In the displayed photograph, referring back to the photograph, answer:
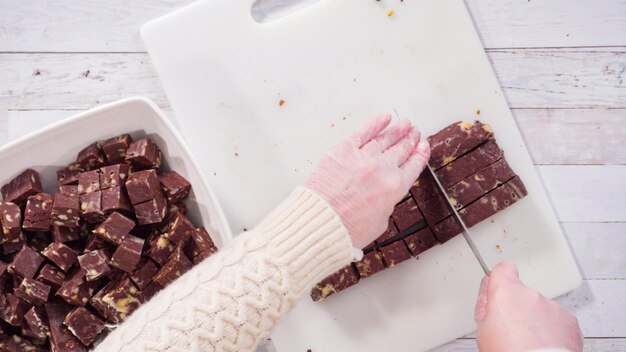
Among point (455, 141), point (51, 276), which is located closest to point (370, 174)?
point (455, 141)

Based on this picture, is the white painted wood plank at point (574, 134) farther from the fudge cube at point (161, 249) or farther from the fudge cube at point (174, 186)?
the fudge cube at point (161, 249)

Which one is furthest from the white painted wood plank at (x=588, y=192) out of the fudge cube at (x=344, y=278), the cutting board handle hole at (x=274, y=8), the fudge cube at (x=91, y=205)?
the fudge cube at (x=91, y=205)

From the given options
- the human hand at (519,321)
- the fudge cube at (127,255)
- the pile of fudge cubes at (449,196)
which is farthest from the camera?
the pile of fudge cubes at (449,196)

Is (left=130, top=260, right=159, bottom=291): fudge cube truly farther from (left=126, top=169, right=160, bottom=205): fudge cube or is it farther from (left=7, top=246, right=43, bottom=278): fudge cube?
(left=7, top=246, right=43, bottom=278): fudge cube

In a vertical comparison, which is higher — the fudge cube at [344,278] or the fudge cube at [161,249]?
the fudge cube at [161,249]

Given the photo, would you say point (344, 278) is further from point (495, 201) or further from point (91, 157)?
point (91, 157)

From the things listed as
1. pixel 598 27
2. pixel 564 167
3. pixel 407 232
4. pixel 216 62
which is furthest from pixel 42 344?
pixel 598 27

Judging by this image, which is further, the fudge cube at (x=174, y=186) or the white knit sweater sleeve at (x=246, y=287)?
the fudge cube at (x=174, y=186)

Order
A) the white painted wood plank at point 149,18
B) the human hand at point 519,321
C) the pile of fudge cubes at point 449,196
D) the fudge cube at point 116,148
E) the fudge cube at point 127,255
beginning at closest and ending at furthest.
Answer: the human hand at point 519,321, the fudge cube at point 127,255, the fudge cube at point 116,148, the pile of fudge cubes at point 449,196, the white painted wood plank at point 149,18

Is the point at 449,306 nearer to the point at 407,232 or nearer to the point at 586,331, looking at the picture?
the point at 407,232
